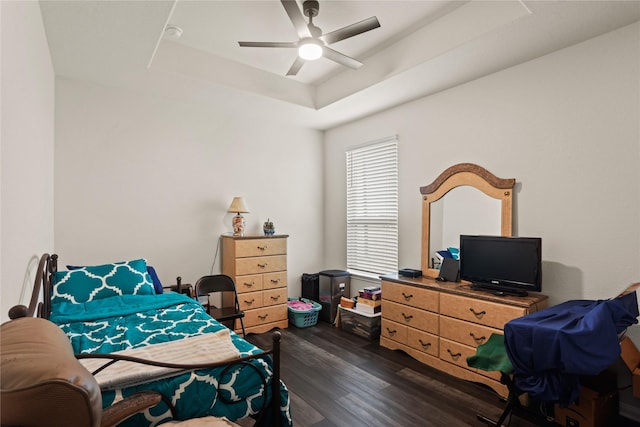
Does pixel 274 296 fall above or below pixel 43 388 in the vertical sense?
below

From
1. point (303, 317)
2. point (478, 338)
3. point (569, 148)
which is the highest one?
point (569, 148)

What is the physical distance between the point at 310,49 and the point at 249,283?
2550mm

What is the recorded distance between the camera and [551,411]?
218 centimetres

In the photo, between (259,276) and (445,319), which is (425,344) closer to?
(445,319)

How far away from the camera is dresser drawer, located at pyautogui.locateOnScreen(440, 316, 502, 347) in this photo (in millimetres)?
2609

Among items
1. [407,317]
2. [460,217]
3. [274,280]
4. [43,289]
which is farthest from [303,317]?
[43,289]

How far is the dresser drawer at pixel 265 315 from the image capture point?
3.81 m

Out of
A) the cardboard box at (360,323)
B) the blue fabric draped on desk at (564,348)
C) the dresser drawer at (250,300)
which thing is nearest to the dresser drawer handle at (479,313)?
the blue fabric draped on desk at (564,348)

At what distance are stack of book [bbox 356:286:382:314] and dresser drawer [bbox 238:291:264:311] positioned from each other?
45.2 inches

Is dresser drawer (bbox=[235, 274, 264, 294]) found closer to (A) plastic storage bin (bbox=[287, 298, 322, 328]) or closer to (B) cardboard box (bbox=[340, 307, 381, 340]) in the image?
(A) plastic storage bin (bbox=[287, 298, 322, 328])

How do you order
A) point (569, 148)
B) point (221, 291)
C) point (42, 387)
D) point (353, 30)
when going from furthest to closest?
point (221, 291) → point (569, 148) → point (353, 30) → point (42, 387)

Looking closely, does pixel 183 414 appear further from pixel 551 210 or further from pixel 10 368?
pixel 551 210

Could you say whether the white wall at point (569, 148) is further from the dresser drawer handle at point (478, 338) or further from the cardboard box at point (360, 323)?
the cardboard box at point (360, 323)

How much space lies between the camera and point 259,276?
3.89 m
